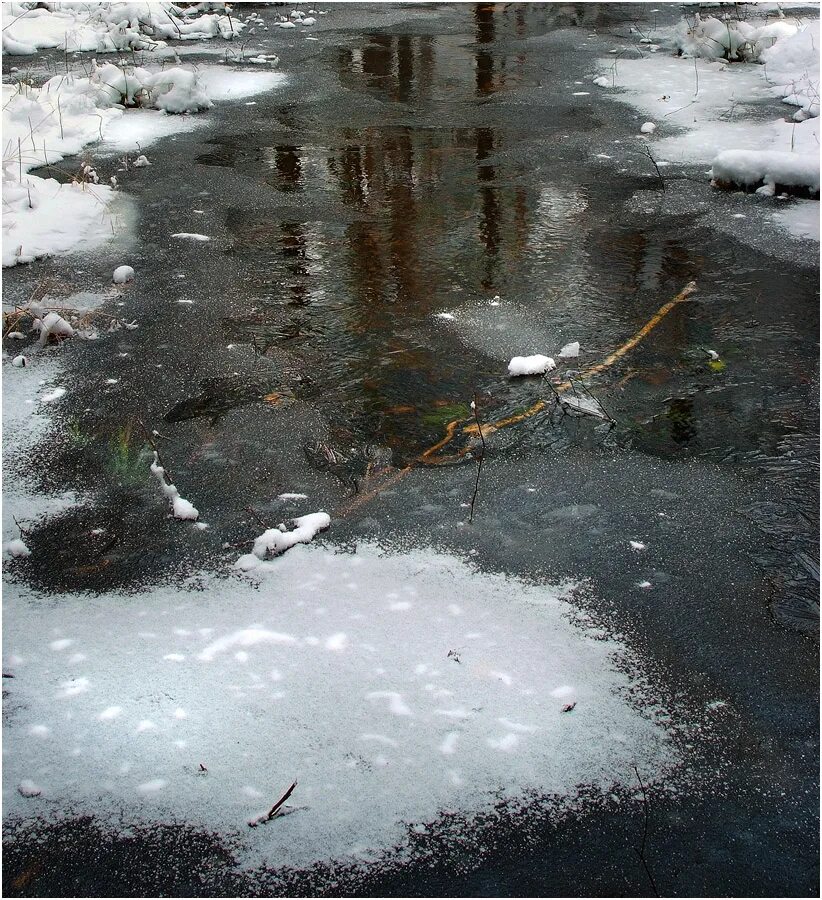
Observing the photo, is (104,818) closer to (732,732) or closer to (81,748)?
(81,748)

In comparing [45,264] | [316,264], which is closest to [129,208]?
[45,264]

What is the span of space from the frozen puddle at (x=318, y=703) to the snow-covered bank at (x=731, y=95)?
4.32 metres

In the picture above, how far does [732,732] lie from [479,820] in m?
0.78

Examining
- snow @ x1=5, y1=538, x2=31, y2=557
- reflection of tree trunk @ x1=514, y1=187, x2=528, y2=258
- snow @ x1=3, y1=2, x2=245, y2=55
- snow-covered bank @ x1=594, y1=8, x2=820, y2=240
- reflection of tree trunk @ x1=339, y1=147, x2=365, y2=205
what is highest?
snow @ x1=3, y1=2, x2=245, y2=55

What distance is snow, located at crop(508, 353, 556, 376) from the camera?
4.39 m

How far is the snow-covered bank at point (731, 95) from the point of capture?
670cm

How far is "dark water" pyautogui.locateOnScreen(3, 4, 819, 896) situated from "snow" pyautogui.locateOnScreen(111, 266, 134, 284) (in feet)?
0.45

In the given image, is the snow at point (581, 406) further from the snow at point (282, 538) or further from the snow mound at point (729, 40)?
the snow mound at point (729, 40)

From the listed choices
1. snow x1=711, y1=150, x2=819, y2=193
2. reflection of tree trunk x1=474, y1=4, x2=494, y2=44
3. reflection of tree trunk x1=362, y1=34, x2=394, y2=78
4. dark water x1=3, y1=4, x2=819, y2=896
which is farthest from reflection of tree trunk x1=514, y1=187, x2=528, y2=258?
reflection of tree trunk x1=474, y1=4, x2=494, y2=44

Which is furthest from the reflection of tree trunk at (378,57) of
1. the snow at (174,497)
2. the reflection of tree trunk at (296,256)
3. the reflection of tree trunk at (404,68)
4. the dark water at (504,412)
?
the snow at (174,497)

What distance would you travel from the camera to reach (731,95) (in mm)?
9180

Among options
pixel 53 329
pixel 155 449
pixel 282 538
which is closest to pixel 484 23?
pixel 53 329

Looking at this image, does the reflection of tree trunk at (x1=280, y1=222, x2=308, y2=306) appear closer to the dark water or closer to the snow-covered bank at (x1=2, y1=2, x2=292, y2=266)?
the dark water

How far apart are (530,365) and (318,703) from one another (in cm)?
223
